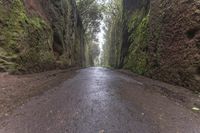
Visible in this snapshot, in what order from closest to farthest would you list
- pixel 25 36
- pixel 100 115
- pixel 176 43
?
pixel 100 115, pixel 176 43, pixel 25 36

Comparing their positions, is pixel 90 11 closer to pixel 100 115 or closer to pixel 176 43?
pixel 176 43

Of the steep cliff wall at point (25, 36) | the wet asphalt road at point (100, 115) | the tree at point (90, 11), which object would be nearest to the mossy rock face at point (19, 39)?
the steep cliff wall at point (25, 36)

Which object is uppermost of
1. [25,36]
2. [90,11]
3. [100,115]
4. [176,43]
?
[90,11]

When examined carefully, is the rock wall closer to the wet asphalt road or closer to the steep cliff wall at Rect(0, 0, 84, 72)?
the wet asphalt road

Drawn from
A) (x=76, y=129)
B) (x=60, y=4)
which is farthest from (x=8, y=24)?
(x=60, y=4)

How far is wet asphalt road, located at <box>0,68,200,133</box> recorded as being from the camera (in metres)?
2.81

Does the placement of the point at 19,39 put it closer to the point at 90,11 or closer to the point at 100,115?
the point at 100,115

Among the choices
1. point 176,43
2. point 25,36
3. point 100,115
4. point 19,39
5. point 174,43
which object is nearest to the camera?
point 100,115

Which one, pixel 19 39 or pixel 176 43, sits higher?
pixel 19 39

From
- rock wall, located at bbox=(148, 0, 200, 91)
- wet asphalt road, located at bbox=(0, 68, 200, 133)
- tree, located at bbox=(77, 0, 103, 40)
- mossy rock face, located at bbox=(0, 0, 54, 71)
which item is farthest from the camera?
tree, located at bbox=(77, 0, 103, 40)

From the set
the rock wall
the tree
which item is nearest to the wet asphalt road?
the rock wall

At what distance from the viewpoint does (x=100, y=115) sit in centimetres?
328

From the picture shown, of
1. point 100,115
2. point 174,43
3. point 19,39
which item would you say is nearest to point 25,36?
point 19,39

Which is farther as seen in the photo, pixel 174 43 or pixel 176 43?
pixel 174 43
